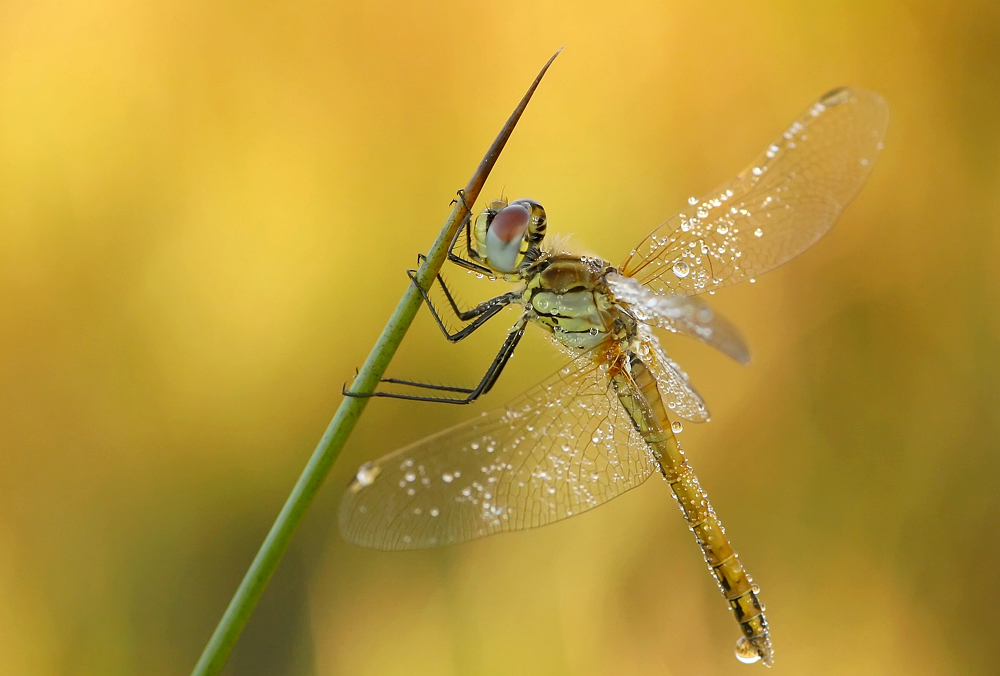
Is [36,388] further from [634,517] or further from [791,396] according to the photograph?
[791,396]

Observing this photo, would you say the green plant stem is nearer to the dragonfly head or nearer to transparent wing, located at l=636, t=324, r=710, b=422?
the dragonfly head

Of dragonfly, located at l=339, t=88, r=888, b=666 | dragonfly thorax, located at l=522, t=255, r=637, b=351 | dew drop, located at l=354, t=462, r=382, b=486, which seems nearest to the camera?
dew drop, located at l=354, t=462, r=382, b=486

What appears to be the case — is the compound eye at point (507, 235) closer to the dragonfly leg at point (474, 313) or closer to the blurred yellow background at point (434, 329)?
the dragonfly leg at point (474, 313)

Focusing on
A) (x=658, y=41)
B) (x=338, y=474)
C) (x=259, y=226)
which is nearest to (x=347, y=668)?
(x=338, y=474)

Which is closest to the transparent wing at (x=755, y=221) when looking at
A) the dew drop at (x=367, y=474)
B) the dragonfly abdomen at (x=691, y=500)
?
the dragonfly abdomen at (x=691, y=500)

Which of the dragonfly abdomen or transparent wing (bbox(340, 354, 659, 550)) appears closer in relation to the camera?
transparent wing (bbox(340, 354, 659, 550))

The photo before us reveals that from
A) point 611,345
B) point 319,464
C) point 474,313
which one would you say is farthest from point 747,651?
point 319,464

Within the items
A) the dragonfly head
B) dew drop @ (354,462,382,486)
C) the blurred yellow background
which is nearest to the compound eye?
the dragonfly head
